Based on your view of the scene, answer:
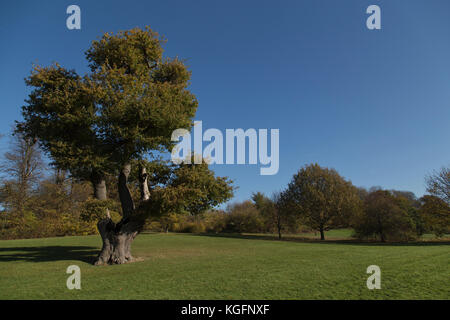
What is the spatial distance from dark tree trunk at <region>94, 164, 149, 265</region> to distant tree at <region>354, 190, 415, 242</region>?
106 feet

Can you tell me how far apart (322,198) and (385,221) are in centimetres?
864

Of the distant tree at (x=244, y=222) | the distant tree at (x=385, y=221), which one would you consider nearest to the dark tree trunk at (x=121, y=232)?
the distant tree at (x=385, y=221)

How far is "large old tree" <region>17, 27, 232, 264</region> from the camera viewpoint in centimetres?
1200

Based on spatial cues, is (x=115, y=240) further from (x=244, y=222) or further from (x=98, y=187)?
(x=244, y=222)

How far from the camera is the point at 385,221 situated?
33.4m

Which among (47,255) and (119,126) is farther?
Result: (47,255)

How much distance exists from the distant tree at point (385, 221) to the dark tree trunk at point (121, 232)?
1266 inches

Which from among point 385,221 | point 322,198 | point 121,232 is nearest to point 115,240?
point 121,232

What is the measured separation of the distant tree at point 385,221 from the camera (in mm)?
32844

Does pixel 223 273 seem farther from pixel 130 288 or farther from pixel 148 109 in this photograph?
pixel 148 109

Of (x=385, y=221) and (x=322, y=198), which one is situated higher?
(x=322, y=198)

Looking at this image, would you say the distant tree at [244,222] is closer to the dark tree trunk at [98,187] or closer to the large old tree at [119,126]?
the large old tree at [119,126]

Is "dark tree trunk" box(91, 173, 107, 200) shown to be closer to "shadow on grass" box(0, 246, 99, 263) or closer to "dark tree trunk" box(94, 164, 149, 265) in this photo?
"dark tree trunk" box(94, 164, 149, 265)
